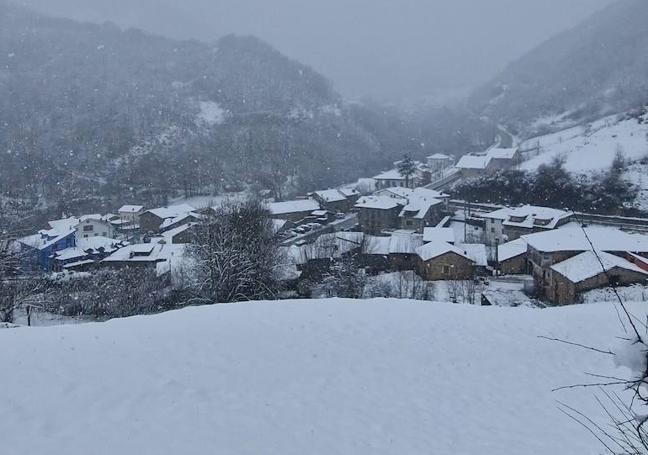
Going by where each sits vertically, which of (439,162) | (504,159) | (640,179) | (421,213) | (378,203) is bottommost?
(421,213)

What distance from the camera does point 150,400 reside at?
5.84m

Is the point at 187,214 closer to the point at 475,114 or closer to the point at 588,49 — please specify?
the point at 475,114

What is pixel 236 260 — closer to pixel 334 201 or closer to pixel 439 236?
pixel 439 236

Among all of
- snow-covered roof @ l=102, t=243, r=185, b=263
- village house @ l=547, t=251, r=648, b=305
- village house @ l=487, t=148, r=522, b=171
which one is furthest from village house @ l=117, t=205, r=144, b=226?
village house @ l=547, t=251, r=648, b=305

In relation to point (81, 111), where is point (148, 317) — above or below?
below

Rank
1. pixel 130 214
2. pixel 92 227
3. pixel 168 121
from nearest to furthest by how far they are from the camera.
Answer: pixel 92 227, pixel 130 214, pixel 168 121

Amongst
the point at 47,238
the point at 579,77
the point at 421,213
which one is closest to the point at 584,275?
the point at 421,213

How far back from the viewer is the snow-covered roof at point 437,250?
26.0 meters

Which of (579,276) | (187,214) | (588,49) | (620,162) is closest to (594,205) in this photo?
(620,162)

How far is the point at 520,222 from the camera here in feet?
106

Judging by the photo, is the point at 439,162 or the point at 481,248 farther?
the point at 439,162

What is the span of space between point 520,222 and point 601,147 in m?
18.7

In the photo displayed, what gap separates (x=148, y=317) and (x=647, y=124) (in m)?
51.8

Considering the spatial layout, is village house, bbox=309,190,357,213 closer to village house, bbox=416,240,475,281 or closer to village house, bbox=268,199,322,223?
village house, bbox=268,199,322,223
